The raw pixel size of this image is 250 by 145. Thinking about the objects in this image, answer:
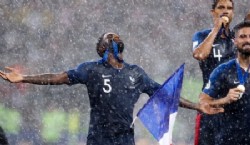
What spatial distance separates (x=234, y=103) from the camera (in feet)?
17.8

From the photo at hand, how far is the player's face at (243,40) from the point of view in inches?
211

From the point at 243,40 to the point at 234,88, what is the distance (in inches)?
13.0

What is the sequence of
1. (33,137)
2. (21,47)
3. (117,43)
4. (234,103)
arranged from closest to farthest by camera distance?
(234,103) < (117,43) < (33,137) < (21,47)

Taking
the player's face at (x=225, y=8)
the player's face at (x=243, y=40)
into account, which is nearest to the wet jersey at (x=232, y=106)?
the player's face at (x=243, y=40)

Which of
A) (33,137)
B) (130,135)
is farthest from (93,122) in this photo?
(33,137)

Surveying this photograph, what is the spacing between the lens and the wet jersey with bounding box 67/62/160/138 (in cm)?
597

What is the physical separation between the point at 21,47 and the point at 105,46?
941cm

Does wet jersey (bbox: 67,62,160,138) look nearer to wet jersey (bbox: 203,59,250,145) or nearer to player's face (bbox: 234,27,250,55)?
wet jersey (bbox: 203,59,250,145)

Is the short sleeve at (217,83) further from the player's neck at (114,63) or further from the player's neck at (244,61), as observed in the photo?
the player's neck at (114,63)

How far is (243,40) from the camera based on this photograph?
539 cm

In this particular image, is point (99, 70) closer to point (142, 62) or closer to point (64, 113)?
point (64, 113)

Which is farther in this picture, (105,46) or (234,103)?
(105,46)

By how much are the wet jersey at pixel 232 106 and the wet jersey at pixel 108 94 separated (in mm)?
688

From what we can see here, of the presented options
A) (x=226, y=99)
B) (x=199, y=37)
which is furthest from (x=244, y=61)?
(x=199, y=37)
